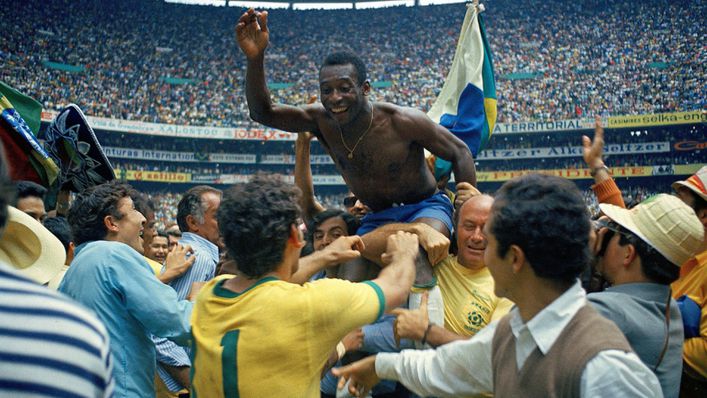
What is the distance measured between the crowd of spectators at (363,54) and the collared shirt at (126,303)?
2797 cm

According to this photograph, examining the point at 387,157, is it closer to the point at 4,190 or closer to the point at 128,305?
the point at 128,305

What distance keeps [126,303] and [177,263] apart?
3.51ft

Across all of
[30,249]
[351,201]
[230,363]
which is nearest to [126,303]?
[30,249]

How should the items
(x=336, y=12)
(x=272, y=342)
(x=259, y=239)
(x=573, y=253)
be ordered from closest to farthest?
1. (x=573, y=253)
2. (x=272, y=342)
3. (x=259, y=239)
4. (x=336, y=12)

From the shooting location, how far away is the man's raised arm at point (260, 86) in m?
3.35

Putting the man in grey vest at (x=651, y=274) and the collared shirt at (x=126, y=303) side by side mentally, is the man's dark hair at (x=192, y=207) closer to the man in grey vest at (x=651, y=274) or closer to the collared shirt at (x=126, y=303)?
the collared shirt at (x=126, y=303)

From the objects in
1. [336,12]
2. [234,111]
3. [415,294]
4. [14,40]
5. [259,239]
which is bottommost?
[415,294]

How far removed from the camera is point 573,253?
173 centimetres

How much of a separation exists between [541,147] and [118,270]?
101 feet

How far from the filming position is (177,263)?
3.80 meters

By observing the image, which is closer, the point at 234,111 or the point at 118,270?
the point at 118,270

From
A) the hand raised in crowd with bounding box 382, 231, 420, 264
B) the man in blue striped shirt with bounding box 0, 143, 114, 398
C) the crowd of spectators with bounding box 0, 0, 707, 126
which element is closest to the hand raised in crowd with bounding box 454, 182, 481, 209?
the hand raised in crowd with bounding box 382, 231, 420, 264

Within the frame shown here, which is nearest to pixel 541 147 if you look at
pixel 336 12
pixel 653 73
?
pixel 653 73

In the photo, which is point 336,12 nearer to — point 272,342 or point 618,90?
point 618,90
